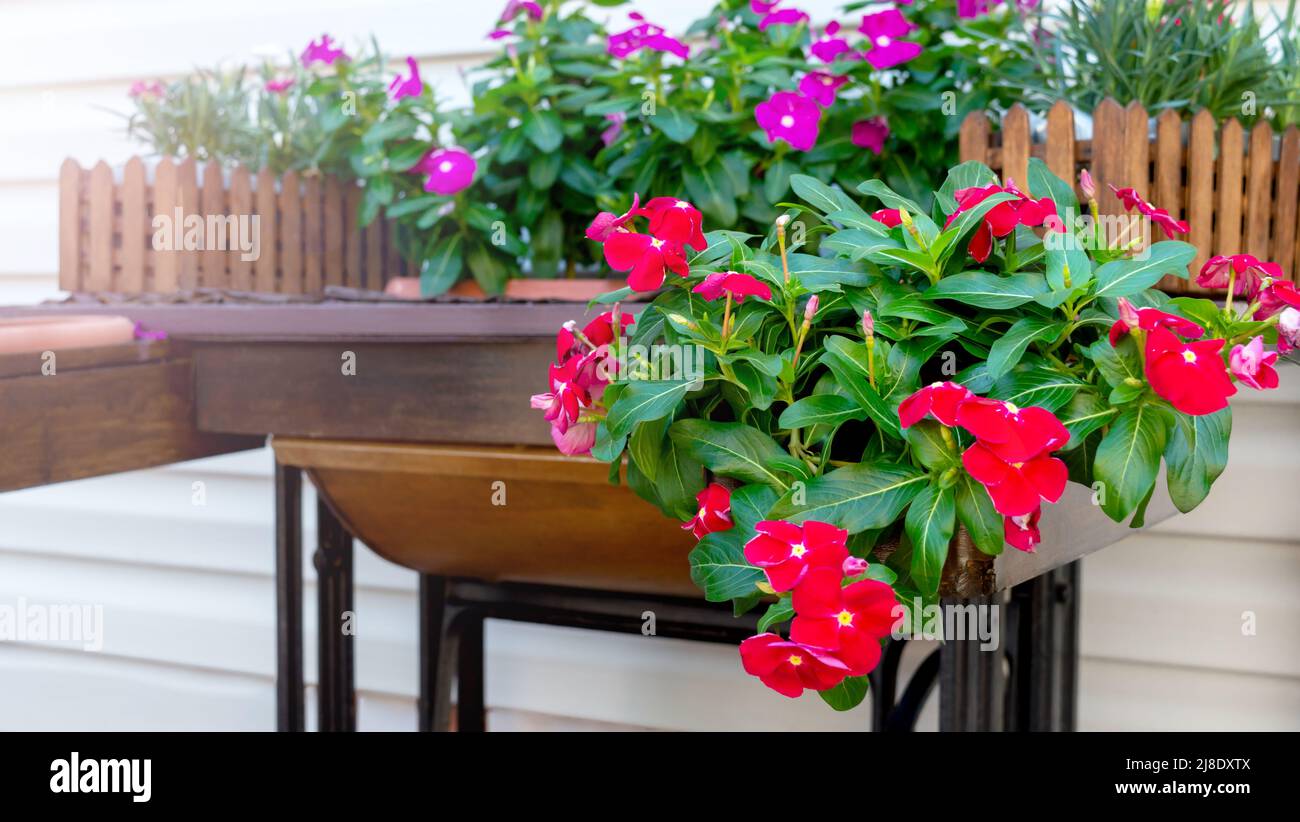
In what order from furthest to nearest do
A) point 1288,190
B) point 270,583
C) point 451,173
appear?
point 270,583
point 451,173
point 1288,190

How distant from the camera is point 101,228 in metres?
1.72

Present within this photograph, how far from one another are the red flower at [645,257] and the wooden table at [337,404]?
440mm

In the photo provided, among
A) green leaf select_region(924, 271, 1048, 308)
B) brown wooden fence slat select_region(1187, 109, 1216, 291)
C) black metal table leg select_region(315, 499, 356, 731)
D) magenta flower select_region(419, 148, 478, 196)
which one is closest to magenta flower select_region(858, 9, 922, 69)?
brown wooden fence slat select_region(1187, 109, 1216, 291)

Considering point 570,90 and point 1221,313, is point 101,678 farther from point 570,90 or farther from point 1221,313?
point 1221,313

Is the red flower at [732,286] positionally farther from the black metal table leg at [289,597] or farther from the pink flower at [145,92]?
the pink flower at [145,92]

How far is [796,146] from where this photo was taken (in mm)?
1353

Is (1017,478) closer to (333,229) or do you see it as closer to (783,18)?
(783,18)

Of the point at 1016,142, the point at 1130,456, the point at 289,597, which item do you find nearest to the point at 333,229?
the point at 289,597

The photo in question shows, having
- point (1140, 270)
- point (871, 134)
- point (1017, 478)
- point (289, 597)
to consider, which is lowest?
point (289, 597)

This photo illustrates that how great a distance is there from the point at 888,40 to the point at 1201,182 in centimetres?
43

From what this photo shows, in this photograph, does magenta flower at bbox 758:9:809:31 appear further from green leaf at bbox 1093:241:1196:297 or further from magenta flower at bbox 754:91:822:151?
green leaf at bbox 1093:241:1196:297

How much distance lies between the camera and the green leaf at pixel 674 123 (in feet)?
4.46
